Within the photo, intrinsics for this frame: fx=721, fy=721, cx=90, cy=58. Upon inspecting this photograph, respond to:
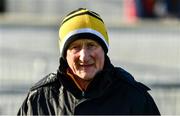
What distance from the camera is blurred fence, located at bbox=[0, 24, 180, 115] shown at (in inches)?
434

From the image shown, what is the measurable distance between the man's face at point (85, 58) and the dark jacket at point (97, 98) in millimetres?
44

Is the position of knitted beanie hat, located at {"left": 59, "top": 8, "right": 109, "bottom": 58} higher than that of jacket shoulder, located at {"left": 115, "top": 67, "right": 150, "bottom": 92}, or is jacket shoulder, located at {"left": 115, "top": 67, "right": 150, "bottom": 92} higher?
knitted beanie hat, located at {"left": 59, "top": 8, "right": 109, "bottom": 58}

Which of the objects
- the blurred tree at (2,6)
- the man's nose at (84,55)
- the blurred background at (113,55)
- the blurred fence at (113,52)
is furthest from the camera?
the blurred tree at (2,6)

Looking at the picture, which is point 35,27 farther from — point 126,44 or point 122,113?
point 122,113

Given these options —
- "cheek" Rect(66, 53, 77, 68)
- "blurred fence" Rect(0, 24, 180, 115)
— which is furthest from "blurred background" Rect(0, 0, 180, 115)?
"cheek" Rect(66, 53, 77, 68)

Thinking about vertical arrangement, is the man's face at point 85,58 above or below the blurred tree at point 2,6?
below

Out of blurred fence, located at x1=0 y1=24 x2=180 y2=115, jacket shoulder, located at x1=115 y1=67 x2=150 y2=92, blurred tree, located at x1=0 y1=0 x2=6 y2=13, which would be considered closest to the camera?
jacket shoulder, located at x1=115 y1=67 x2=150 y2=92

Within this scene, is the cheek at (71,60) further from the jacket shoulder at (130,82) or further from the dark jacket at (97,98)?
the jacket shoulder at (130,82)

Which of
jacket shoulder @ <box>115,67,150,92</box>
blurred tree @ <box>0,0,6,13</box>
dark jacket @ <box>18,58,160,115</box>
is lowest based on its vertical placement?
dark jacket @ <box>18,58,160,115</box>

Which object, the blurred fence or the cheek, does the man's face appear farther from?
the blurred fence

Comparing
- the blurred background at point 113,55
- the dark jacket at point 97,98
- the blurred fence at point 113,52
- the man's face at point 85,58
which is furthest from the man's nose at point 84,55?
the blurred fence at point 113,52

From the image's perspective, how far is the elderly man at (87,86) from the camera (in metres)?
3.51

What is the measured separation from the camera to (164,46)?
1228cm

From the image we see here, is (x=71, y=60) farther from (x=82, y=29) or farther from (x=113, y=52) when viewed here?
(x=113, y=52)
